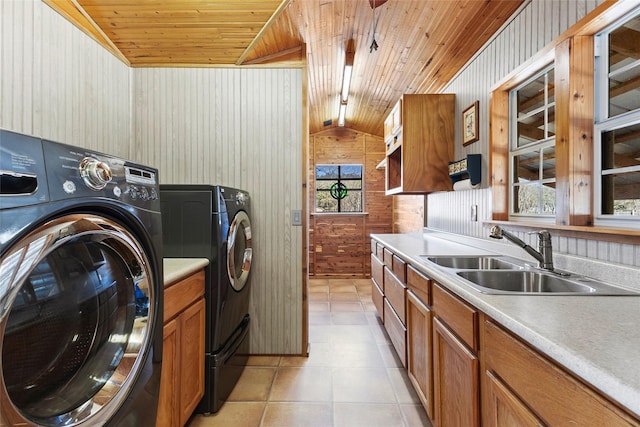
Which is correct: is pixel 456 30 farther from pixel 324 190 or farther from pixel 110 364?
pixel 324 190

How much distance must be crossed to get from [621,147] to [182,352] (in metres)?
2.27

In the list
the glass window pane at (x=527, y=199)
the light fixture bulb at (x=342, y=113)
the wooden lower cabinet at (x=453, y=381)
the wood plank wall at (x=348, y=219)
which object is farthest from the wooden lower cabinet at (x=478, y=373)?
the wood plank wall at (x=348, y=219)

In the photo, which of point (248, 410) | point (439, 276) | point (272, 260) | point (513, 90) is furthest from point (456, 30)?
point (248, 410)

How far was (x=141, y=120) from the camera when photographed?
260 cm

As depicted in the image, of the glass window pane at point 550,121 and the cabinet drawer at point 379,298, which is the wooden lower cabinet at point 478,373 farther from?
→ the glass window pane at point 550,121

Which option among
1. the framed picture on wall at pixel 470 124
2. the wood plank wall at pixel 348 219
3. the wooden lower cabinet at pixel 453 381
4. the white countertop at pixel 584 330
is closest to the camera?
the white countertop at pixel 584 330

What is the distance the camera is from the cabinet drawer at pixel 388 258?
8.46 ft

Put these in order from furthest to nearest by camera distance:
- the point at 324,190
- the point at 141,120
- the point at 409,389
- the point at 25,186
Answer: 1. the point at 324,190
2. the point at 141,120
3. the point at 409,389
4. the point at 25,186

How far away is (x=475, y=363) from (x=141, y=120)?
9.36 ft

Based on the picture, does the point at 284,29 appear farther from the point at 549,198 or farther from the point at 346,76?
the point at 549,198

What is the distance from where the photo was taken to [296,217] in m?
2.63

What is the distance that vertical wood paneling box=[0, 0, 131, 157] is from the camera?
1625 millimetres

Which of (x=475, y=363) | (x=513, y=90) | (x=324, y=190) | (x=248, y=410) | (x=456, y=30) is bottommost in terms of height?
(x=248, y=410)

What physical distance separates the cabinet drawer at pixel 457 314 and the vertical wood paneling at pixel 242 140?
1.43 meters
